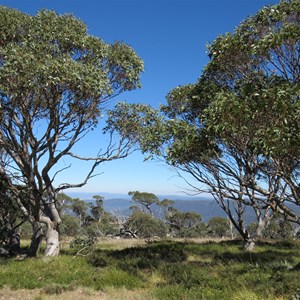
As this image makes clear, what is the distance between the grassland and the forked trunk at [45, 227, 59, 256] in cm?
105

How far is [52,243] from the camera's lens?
695 inches

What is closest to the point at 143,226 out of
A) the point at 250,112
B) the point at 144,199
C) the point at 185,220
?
the point at 144,199

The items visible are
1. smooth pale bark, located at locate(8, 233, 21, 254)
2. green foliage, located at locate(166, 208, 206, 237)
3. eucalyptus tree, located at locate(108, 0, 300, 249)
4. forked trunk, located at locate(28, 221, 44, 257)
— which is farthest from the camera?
green foliage, located at locate(166, 208, 206, 237)

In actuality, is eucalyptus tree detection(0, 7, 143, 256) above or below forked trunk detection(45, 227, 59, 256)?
above

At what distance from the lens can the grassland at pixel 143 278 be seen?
10.8 m

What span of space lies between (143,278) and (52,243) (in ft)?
19.9

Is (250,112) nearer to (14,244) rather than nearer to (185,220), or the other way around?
(14,244)

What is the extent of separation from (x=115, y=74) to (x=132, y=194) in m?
63.7

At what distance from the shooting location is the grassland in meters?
10.8

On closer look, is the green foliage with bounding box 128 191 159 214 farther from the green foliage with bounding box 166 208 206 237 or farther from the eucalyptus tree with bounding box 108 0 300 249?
the eucalyptus tree with bounding box 108 0 300 249

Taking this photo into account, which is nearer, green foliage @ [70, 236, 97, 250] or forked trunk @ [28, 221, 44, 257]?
forked trunk @ [28, 221, 44, 257]

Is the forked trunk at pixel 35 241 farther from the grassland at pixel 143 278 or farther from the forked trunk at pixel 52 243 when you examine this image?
the grassland at pixel 143 278

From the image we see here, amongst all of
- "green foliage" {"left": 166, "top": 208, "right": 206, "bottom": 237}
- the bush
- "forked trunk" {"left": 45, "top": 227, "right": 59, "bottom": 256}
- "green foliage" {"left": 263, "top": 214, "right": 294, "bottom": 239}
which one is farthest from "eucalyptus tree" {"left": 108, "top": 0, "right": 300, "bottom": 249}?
"green foliage" {"left": 166, "top": 208, "right": 206, "bottom": 237}

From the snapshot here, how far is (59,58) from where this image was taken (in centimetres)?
1415
